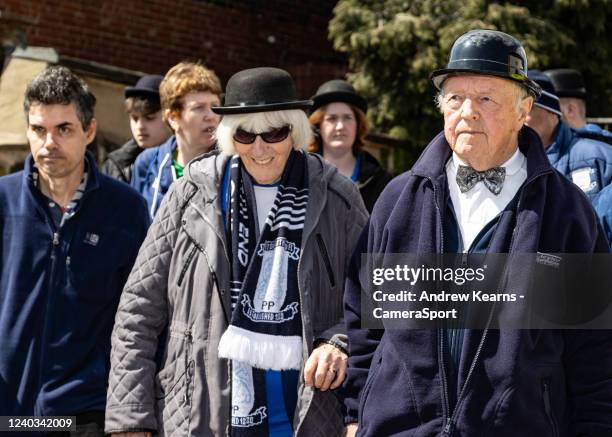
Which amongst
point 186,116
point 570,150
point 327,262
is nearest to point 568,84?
point 570,150

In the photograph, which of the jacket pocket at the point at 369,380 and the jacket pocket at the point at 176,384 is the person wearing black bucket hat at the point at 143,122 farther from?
the jacket pocket at the point at 369,380

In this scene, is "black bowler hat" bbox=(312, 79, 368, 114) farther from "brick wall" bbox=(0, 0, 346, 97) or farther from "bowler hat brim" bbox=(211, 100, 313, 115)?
"brick wall" bbox=(0, 0, 346, 97)

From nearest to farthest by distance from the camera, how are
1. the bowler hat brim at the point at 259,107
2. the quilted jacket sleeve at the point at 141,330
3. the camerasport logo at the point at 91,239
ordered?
the quilted jacket sleeve at the point at 141,330 < the bowler hat brim at the point at 259,107 < the camerasport logo at the point at 91,239

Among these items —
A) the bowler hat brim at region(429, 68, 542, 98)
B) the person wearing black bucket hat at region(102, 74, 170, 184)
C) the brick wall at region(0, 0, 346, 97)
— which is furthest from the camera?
the brick wall at region(0, 0, 346, 97)

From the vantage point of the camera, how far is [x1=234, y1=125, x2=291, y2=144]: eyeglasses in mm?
3652

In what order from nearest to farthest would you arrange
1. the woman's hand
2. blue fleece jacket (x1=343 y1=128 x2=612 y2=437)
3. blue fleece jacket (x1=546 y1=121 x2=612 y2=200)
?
1. blue fleece jacket (x1=343 y1=128 x2=612 y2=437)
2. the woman's hand
3. blue fleece jacket (x1=546 y1=121 x2=612 y2=200)

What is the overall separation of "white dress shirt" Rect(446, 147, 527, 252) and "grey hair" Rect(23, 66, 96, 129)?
5.80 ft

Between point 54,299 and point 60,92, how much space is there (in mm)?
886

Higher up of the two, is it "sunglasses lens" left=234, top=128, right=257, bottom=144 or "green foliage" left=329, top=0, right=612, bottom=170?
"green foliage" left=329, top=0, right=612, bottom=170

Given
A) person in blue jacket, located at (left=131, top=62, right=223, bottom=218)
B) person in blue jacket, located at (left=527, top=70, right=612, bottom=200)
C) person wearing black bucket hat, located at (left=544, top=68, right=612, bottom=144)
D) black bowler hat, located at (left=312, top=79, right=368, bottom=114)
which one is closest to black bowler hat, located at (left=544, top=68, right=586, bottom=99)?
person wearing black bucket hat, located at (left=544, top=68, right=612, bottom=144)

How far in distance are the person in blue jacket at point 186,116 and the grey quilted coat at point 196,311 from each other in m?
1.69

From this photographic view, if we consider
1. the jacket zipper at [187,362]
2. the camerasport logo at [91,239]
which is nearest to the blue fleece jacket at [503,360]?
the jacket zipper at [187,362]

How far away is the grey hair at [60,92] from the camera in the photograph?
3996mm

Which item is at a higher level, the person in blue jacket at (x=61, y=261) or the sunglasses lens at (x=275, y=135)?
the sunglasses lens at (x=275, y=135)
